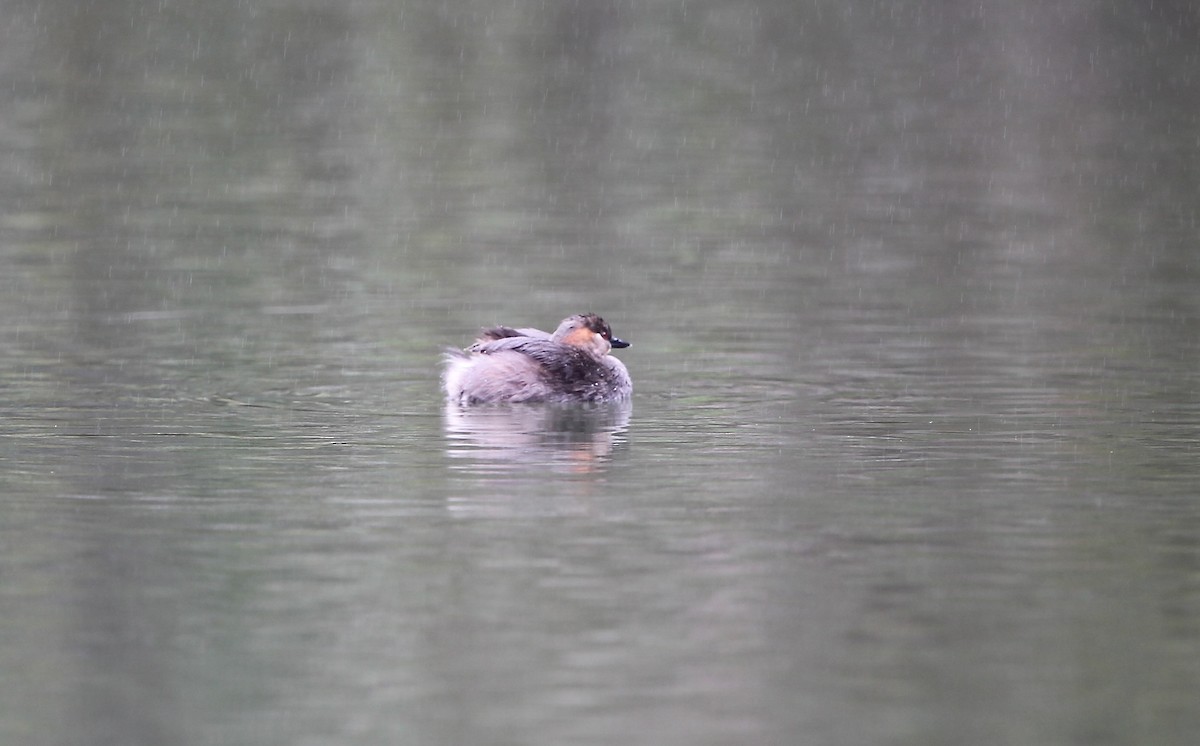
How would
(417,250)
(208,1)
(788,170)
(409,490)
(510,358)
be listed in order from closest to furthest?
(409,490), (510,358), (417,250), (788,170), (208,1)

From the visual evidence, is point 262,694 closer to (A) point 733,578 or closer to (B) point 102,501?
(A) point 733,578

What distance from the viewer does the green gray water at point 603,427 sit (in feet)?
22.7

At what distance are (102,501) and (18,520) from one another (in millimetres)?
470

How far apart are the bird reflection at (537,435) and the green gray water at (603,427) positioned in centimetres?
5

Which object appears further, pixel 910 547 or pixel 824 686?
pixel 910 547

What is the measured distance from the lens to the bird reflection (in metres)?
10.8

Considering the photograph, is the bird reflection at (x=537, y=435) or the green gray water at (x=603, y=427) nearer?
the green gray water at (x=603, y=427)

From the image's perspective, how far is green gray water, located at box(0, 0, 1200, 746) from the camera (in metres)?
6.91

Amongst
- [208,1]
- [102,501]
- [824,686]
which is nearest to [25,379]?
[102,501]

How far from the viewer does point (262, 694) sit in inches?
266

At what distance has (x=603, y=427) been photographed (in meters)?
12.1

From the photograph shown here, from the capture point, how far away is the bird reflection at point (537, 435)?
A: 1080 centimetres

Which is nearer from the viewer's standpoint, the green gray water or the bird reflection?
the green gray water

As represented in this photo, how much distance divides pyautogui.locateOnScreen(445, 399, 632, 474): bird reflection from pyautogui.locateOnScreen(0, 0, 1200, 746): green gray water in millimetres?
50
